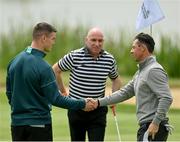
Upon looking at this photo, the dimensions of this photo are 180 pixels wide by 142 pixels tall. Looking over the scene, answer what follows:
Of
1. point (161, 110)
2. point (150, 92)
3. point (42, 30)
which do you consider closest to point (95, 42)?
point (150, 92)

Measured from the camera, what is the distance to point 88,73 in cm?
1046

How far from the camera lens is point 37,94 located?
8.43m

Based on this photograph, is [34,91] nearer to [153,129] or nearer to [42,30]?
[42,30]

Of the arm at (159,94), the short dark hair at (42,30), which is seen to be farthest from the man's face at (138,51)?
the short dark hair at (42,30)

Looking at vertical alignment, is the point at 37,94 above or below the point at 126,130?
above

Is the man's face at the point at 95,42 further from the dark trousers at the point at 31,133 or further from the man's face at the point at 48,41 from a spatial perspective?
the dark trousers at the point at 31,133

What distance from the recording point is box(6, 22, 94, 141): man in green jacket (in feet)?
27.6

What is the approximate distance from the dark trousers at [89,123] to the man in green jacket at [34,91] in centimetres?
174

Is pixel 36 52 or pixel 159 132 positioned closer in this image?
pixel 36 52

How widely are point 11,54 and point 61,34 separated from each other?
2213 mm

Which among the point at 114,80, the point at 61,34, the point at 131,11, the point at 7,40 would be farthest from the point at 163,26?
the point at 114,80

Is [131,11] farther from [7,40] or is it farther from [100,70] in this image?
[100,70]

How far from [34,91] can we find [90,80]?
6.90 ft

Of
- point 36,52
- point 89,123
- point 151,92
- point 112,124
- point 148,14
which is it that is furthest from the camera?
point 112,124
